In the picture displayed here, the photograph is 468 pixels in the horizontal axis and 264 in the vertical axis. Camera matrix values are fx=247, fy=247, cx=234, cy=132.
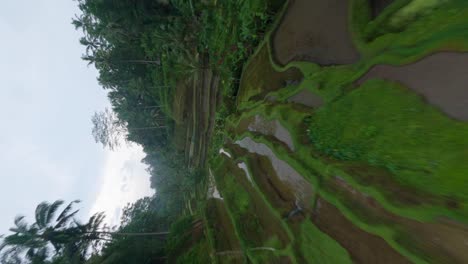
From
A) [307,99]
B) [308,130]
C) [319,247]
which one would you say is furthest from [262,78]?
[319,247]

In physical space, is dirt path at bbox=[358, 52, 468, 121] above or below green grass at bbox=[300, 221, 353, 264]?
above

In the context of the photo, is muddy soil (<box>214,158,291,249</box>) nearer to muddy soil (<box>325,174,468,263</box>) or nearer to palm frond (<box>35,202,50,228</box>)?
muddy soil (<box>325,174,468,263</box>)

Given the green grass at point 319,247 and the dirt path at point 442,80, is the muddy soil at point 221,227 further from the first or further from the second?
the dirt path at point 442,80

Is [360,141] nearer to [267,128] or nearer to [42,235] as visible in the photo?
[267,128]

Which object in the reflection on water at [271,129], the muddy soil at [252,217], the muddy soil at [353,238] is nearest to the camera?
the muddy soil at [353,238]

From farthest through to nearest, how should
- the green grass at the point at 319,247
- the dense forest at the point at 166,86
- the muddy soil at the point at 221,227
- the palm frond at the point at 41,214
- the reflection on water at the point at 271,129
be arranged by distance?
the palm frond at the point at 41,214 < the dense forest at the point at 166,86 < the muddy soil at the point at 221,227 < the reflection on water at the point at 271,129 < the green grass at the point at 319,247

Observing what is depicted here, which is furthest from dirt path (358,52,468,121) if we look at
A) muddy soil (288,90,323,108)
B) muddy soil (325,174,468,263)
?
muddy soil (288,90,323,108)

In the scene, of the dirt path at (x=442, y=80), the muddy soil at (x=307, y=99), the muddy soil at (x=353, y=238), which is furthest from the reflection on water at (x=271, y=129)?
the dirt path at (x=442, y=80)
